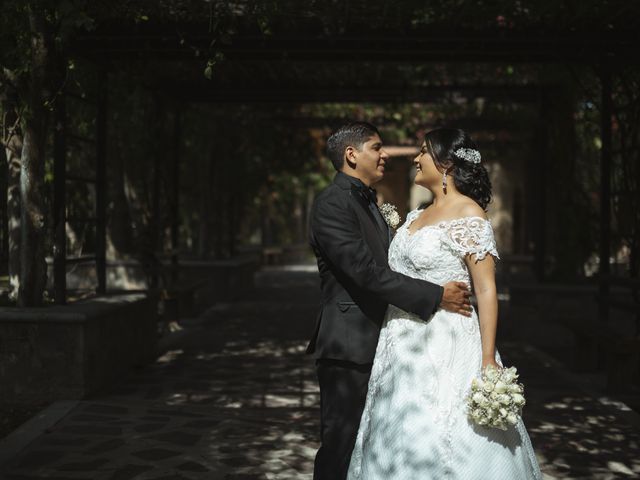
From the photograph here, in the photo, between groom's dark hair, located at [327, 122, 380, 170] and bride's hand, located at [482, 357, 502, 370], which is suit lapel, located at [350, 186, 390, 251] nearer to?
groom's dark hair, located at [327, 122, 380, 170]

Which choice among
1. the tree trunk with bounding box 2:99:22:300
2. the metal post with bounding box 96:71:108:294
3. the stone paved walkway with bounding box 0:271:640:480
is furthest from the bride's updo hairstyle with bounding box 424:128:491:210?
the metal post with bounding box 96:71:108:294

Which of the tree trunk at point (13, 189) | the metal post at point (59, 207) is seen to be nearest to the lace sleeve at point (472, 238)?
the metal post at point (59, 207)

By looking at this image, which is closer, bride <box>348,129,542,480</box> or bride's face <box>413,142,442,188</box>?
bride <box>348,129,542,480</box>

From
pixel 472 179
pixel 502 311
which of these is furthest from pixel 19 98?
pixel 502 311

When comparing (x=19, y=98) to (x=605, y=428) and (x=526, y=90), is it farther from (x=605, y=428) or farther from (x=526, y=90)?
(x=526, y=90)

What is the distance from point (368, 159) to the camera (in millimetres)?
4695

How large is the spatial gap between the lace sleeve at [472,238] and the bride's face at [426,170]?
27 centimetres

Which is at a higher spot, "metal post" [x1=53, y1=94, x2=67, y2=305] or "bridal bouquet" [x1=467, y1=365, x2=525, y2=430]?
"metal post" [x1=53, y1=94, x2=67, y2=305]

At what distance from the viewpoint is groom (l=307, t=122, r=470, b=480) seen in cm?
453

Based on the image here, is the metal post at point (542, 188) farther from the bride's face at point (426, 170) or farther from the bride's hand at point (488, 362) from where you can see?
the bride's hand at point (488, 362)

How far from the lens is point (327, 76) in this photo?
1480 cm

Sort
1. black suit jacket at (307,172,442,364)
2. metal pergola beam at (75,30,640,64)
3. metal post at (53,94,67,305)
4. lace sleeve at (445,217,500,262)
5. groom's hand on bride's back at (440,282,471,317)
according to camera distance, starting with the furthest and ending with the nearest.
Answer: metal pergola beam at (75,30,640,64) < metal post at (53,94,67,305) < black suit jacket at (307,172,442,364) < groom's hand on bride's back at (440,282,471,317) < lace sleeve at (445,217,500,262)

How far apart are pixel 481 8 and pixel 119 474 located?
5486 mm

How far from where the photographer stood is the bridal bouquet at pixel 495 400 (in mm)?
3996
